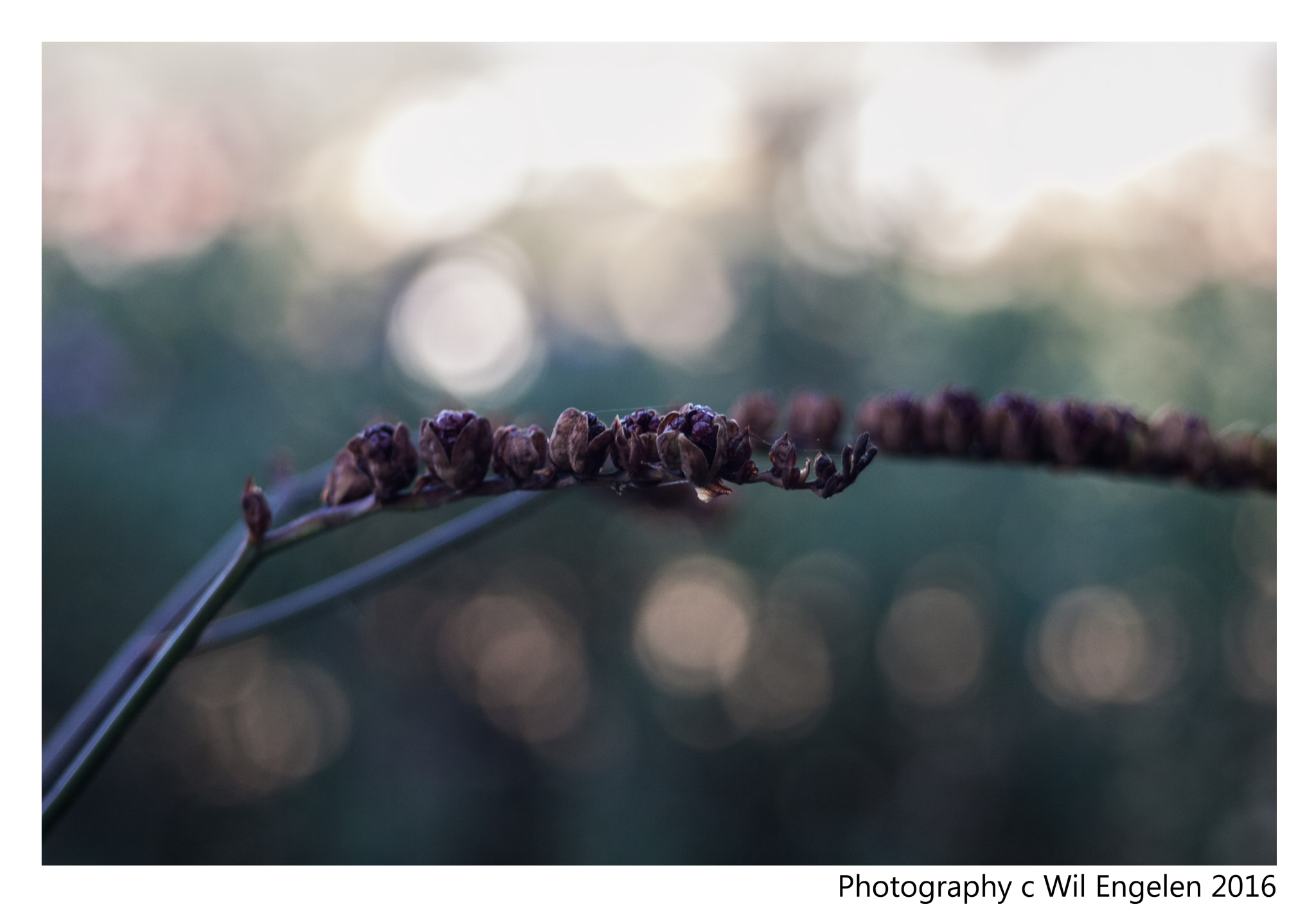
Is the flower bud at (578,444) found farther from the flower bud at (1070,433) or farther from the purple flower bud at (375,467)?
the flower bud at (1070,433)

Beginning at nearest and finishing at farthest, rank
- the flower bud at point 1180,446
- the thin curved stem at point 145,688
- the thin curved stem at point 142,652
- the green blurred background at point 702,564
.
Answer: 1. the thin curved stem at point 145,688
2. the thin curved stem at point 142,652
3. the flower bud at point 1180,446
4. the green blurred background at point 702,564

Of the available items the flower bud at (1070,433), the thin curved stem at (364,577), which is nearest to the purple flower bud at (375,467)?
the thin curved stem at (364,577)

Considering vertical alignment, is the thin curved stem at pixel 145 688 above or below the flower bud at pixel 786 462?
below

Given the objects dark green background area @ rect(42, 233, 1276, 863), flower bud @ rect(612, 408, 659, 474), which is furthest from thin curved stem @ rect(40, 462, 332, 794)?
dark green background area @ rect(42, 233, 1276, 863)

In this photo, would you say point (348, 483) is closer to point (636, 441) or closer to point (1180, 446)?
point (636, 441)

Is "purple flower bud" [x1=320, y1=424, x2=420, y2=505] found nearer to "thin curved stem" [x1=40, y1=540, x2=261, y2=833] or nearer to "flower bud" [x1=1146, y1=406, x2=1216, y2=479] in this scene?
"thin curved stem" [x1=40, y1=540, x2=261, y2=833]

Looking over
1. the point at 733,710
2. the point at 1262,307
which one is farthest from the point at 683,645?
the point at 1262,307
